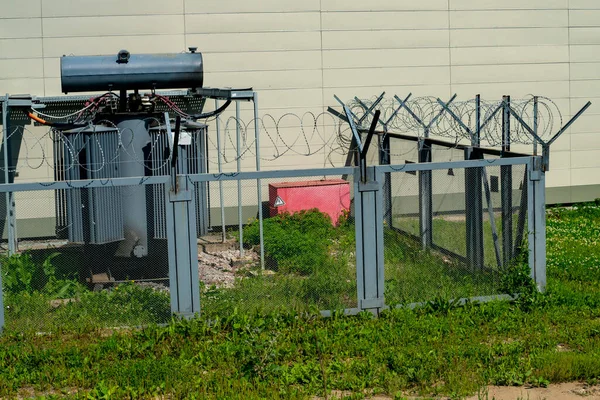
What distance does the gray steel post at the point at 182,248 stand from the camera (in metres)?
9.10

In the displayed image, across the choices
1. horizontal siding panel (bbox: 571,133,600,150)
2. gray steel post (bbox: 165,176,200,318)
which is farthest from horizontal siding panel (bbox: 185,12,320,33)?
gray steel post (bbox: 165,176,200,318)

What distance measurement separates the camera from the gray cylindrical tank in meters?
11.9

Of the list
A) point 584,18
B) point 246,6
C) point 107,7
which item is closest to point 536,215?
point 246,6

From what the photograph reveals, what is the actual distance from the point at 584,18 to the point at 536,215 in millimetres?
8956

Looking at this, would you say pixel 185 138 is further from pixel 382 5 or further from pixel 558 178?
pixel 558 178

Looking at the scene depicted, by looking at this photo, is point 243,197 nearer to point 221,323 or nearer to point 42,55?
point 42,55

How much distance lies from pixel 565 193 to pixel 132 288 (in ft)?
35.9

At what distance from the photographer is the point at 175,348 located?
858cm

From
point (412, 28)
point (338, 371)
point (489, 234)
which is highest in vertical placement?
point (412, 28)

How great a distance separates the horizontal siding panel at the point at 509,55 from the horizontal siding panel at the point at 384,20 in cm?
66

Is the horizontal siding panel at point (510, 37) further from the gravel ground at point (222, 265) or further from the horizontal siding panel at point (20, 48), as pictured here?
the horizontal siding panel at point (20, 48)

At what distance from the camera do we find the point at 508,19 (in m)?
17.2

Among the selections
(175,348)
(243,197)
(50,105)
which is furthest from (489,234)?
(50,105)

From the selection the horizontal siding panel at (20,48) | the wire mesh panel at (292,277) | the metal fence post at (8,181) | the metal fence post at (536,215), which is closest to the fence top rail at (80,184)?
the wire mesh panel at (292,277)
